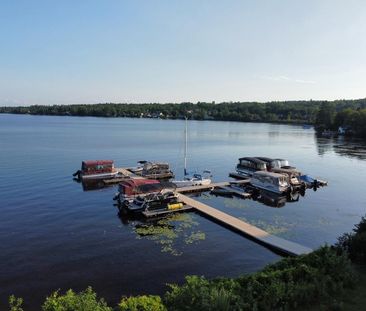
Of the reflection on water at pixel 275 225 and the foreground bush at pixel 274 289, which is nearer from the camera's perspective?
the foreground bush at pixel 274 289

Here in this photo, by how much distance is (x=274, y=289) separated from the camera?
11.6m

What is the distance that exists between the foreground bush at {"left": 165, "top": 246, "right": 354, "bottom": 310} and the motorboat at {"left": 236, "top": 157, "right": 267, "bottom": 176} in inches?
1680

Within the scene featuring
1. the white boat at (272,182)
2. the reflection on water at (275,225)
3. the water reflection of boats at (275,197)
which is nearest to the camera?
the reflection on water at (275,225)

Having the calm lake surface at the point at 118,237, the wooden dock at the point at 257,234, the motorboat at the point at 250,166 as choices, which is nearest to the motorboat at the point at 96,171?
the calm lake surface at the point at 118,237

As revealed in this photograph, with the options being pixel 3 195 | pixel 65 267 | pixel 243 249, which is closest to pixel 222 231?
pixel 243 249

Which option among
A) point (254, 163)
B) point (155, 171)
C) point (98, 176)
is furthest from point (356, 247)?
point (98, 176)

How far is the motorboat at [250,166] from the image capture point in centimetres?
5688

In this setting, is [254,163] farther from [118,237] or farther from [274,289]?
[274,289]

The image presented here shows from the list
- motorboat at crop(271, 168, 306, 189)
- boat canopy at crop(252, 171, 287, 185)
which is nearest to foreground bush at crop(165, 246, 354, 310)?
boat canopy at crop(252, 171, 287, 185)

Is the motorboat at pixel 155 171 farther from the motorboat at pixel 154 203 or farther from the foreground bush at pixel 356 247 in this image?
the foreground bush at pixel 356 247

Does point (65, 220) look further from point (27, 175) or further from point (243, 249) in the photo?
point (27, 175)

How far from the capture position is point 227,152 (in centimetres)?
9025

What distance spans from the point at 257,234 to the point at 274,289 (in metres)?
17.5

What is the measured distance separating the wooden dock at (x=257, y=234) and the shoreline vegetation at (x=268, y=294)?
10.6 metres
